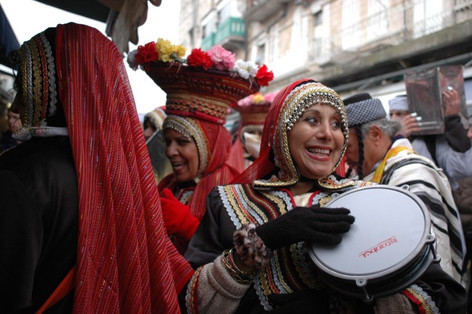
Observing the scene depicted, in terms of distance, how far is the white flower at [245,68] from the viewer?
9.34ft

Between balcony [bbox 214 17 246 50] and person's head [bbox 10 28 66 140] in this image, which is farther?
balcony [bbox 214 17 246 50]

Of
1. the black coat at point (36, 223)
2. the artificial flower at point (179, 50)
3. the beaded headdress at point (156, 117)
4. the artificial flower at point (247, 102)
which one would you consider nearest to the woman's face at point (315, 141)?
the black coat at point (36, 223)

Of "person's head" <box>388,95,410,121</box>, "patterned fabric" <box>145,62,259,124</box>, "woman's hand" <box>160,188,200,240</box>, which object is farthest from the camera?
"person's head" <box>388,95,410,121</box>

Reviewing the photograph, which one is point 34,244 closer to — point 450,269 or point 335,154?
point 335,154

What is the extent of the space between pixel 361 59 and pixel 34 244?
46.5ft

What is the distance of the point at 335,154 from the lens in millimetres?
1946

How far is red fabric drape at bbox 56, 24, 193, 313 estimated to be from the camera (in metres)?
1.37

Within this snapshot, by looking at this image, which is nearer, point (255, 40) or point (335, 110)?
point (335, 110)

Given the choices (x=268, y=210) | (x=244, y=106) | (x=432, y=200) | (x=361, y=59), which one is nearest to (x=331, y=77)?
(x=361, y=59)

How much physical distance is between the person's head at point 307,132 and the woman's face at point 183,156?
1.15 m

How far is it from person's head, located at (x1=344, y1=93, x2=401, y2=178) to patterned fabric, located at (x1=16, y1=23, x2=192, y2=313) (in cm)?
218

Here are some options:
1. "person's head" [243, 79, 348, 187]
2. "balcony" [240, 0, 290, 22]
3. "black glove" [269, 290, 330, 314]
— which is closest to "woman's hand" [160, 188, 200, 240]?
"person's head" [243, 79, 348, 187]

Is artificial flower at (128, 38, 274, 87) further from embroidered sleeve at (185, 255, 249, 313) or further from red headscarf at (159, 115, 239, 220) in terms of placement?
embroidered sleeve at (185, 255, 249, 313)

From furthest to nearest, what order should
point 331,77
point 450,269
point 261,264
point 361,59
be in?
point 331,77 → point 361,59 → point 450,269 → point 261,264
